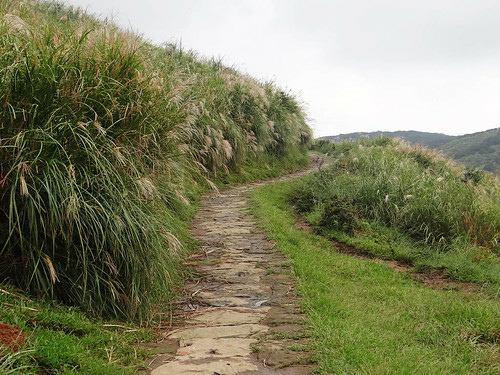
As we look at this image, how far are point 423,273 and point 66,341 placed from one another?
207 inches

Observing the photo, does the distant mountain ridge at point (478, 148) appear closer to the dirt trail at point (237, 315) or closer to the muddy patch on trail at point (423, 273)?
the muddy patch on trail at point (423, 273)

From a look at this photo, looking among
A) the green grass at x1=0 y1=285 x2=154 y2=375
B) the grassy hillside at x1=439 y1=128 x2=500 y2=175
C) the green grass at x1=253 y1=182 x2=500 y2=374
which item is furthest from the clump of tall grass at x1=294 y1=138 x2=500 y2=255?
the grassy hillside at x1=439 y1=128 x2=500 y2=175

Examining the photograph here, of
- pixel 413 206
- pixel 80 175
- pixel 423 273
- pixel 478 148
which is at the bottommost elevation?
pixel 423 273

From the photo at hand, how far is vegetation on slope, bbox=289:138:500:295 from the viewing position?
266 inches

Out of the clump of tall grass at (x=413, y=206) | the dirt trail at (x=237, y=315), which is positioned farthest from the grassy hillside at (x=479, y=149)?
the dirt trail at (x=237, y=315)

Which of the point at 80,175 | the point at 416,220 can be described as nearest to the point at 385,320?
the point at 80,175

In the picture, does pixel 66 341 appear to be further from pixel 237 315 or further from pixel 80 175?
pixel 237 315

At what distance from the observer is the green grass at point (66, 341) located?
233 cm

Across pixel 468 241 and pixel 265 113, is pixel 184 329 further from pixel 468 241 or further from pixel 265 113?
pixel 265 113

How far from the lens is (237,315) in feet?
12.7

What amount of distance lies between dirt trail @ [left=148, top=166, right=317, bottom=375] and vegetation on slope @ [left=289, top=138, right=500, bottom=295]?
6.45 feet

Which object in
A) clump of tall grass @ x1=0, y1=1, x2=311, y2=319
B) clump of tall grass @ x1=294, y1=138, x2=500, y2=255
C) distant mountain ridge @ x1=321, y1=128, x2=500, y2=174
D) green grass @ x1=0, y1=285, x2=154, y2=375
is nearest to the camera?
green grass @ x1=0, y1=285, x2=154, y2=375

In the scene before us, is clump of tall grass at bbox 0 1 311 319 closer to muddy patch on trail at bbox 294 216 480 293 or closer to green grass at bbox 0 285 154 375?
green grass at bbox 0 285 154 375

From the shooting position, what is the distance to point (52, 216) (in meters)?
3.09
